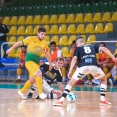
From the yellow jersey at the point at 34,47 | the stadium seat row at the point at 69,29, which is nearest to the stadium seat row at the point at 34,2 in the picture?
the stadium seat row at the point at 69,29

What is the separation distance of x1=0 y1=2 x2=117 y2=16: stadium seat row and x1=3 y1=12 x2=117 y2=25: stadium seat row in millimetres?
513

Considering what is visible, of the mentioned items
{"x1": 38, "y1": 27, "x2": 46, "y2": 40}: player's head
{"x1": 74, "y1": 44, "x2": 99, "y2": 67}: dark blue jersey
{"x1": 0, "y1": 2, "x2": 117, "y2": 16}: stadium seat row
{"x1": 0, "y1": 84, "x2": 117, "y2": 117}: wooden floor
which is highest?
{"x1": 0, "y1": 2, "x2": 117, "y2": 16}: stadium seat row

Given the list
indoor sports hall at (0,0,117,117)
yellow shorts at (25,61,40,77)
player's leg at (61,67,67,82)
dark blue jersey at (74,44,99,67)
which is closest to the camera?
dark blue jersey at (74,44,99,67)

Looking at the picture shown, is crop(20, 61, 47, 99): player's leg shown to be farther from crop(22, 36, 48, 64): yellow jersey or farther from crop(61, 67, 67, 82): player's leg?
crop(61, 67, 67, 82): player's leg

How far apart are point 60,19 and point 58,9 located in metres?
1.01

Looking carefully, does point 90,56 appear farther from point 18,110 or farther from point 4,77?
point 4,77

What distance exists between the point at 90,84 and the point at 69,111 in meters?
8.57

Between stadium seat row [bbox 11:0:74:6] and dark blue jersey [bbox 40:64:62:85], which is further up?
stadium seat row [bbox 11:0:74:6]

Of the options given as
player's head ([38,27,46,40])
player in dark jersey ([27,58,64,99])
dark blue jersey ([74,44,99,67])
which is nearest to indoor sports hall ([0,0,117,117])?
player in dark jersey ([27,58,64,99])

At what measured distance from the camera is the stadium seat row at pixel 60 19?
66.7 feet

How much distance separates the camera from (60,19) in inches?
850

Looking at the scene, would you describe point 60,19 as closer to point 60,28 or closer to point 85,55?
point 60,28

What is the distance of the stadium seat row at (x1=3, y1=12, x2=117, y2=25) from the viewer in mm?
20344

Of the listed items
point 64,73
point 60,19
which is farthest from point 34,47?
point 60,19
